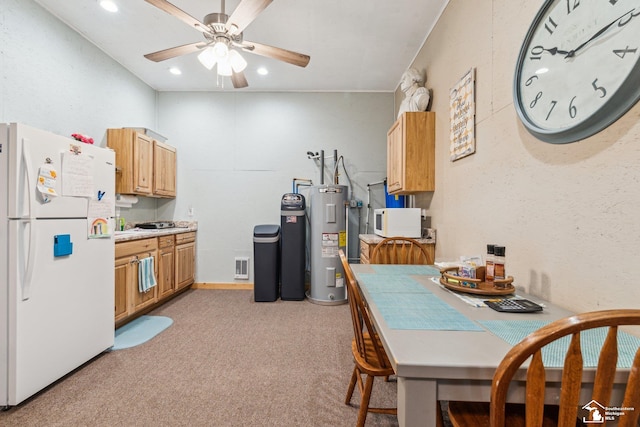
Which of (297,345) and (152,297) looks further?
(152,297)

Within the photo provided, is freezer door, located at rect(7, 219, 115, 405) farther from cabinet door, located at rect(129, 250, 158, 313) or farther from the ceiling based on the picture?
the ceiling

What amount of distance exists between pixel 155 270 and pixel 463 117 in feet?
11.4

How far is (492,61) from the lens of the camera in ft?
6.08

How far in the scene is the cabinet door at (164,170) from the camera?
378 centimetres

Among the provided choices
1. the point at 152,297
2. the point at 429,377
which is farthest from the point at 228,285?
the point at 429,377

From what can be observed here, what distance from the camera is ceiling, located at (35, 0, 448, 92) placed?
8.46 ft

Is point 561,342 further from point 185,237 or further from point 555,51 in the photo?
point 185,237

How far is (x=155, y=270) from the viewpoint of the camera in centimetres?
330

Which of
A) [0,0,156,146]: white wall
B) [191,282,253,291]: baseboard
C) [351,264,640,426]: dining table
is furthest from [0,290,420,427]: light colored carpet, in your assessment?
[0,0,156,146]: white wall

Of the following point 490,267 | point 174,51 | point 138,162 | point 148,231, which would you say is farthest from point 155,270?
point 490,267

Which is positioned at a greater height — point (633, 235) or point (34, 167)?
point (34, 167)

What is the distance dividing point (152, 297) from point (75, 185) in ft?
5.52

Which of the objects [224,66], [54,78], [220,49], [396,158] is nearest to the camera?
[220,49]

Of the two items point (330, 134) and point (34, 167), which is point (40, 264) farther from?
point (330, 134)
